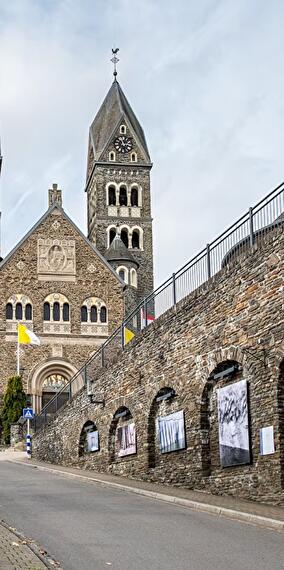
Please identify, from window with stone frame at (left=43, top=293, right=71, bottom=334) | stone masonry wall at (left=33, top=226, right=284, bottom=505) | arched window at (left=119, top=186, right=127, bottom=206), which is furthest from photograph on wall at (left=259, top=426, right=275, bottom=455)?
arched window at (left=119, top=186, right=127, bottom=206)

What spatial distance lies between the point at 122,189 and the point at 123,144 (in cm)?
444

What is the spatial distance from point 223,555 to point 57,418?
26352 mm

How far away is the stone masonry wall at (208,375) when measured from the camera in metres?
19.0

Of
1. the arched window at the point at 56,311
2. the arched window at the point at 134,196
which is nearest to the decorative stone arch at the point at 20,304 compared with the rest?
the arched window at the point at 56,311

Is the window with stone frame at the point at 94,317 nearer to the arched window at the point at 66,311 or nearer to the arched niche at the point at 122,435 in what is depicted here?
the arched window at the point at 66,311

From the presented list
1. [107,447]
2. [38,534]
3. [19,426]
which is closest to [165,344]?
[107,447]

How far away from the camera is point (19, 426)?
4884cm

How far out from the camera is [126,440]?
2872 centimetres

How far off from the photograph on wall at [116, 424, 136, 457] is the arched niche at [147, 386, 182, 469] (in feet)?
4.17

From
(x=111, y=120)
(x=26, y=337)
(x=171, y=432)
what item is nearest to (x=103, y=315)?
(x=26, y=337)

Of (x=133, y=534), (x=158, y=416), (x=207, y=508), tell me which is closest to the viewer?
(x=133, y=534)

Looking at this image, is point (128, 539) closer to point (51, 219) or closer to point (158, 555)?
point (158, 555)

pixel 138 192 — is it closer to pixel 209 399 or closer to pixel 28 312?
pixel 28 312

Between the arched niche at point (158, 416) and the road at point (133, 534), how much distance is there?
3.75m
